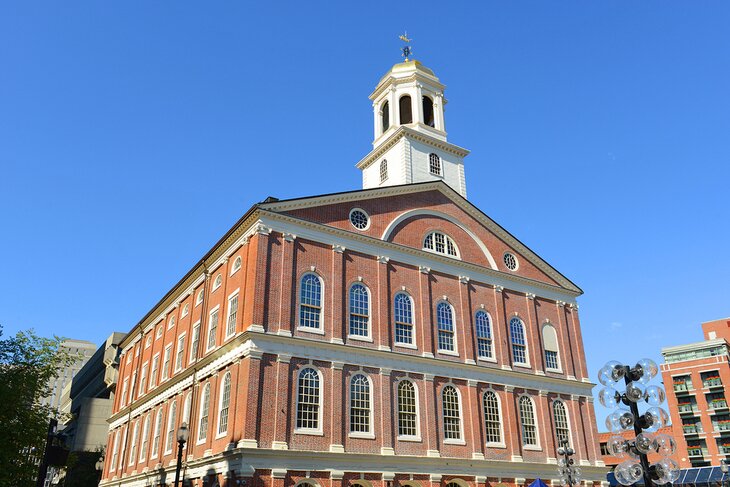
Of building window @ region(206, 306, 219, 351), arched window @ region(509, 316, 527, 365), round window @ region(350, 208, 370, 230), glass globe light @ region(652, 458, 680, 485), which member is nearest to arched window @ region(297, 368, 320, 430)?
building window @ region(206, 306, 219, 351)

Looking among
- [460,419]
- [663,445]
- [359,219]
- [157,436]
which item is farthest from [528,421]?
[663,445]

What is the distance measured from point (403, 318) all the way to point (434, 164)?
1372cm

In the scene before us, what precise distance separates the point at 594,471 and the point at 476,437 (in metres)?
9.36

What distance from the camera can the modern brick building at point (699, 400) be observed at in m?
81.6

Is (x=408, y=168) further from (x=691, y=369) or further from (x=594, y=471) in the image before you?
(x=691, y=369)

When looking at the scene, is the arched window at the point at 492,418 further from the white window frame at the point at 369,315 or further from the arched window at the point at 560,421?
the white window frame at the point at 369,315

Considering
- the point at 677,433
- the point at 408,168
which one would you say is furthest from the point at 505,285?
the point at 677,433

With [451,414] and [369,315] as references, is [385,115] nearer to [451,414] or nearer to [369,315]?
[369,315]

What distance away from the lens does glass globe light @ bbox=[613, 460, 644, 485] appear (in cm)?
1215

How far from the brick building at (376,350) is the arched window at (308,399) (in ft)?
0.23

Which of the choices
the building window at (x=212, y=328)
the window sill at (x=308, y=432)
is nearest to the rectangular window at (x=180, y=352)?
the building window at (x=212, y=328)

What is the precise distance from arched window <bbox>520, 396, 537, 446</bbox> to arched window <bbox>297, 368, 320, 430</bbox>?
13150 millimetres

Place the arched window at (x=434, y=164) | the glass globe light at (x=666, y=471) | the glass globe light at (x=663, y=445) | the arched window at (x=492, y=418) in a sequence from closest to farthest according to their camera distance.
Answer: the glass globe light at (x=666, y=471)
the glass globe light at (x=663, y=445)
the arched window at (x=492, y=418)
the arched window at (x=434, y=164)

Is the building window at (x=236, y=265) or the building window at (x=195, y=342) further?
the building window at (x=195, y=342)
